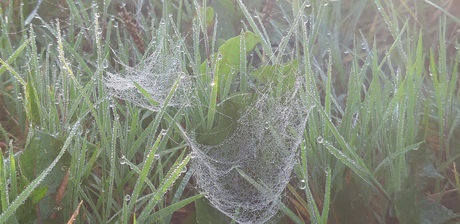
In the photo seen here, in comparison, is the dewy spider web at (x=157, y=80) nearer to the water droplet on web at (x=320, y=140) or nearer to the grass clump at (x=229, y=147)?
the grass clump at (x=229, y=147)

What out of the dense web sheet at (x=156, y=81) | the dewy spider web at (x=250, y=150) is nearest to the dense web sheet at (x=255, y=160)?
the dewy spider web at (x=250, y=150)

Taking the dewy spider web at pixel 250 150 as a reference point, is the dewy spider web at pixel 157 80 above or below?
above

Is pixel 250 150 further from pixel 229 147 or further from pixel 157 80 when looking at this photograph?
pixel 157 80

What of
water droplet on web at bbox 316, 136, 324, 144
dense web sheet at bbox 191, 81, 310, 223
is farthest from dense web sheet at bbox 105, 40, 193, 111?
water droplet on web at bbox 316, 136, 324, 144

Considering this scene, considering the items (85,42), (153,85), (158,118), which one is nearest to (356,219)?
(158,118)

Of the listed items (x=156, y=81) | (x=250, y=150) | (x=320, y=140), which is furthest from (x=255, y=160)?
(x=156, y=81)

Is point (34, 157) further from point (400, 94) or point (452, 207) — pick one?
point (452, 207)

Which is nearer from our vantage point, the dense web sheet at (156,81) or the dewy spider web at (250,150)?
the dewy spider web at (250,150)

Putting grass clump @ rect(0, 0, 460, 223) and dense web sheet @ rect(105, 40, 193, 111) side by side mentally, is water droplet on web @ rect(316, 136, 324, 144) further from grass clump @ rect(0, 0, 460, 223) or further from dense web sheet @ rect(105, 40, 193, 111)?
dense web sheet @ rect(105, 40, 193, 111)
